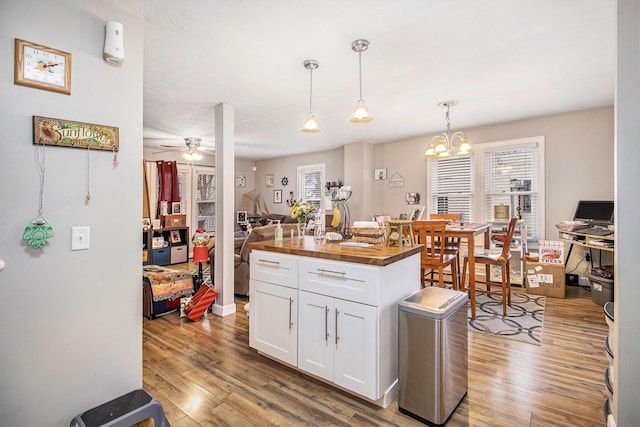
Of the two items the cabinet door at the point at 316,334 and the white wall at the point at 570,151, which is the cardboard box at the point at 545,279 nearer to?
the white wall at the point at 570,151

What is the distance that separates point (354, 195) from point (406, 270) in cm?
436

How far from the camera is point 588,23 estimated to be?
2.22 meters

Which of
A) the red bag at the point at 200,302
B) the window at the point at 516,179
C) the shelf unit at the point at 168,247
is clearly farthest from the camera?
the shelf unit at the point at 168,247

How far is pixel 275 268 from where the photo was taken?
7.63ft

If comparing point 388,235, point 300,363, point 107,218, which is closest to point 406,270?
point 388,235

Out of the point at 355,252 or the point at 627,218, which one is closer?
the point at 627,218

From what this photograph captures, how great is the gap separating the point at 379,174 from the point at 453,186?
4.84ft

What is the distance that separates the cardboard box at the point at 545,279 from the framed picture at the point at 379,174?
2918 mm

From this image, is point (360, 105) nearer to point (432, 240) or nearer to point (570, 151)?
point (432, 240)

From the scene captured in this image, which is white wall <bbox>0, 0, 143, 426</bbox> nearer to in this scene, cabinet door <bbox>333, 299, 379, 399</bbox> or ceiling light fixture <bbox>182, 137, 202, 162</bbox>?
cabinet door <bbox>333, 299, 379, 399</bbox>

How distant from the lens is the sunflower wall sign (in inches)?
57.1

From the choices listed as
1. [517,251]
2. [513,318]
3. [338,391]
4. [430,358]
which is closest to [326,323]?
[338,391]

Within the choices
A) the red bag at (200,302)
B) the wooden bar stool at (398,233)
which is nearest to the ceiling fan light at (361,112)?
the wooden bar stool at (398,233)

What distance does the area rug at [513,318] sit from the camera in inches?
116
